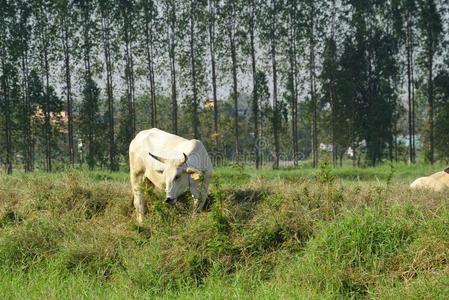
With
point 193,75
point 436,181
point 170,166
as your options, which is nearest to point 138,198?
point 170,166

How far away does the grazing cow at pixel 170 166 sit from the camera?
6.23 metres

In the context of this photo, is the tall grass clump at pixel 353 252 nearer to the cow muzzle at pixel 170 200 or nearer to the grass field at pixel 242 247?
the grass field at pixel 242 247

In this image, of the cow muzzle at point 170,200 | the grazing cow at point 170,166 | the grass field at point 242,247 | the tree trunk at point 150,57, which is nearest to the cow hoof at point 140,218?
the grazing cow at point 170,166

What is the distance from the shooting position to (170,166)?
6281mm

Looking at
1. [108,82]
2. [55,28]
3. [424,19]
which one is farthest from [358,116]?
[55,28]

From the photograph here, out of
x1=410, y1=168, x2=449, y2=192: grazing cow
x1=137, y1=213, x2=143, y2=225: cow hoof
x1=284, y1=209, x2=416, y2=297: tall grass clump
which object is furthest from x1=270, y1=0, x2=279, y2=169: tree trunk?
x1=284, y1=209, x2=416, y2=297: tall grass clump

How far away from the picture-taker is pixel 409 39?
27.0 meters

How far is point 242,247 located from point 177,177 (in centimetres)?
117

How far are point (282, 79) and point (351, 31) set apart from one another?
4.29 meters

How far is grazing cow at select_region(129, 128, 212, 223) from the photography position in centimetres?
623

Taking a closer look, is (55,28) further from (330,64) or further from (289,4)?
(330,64)

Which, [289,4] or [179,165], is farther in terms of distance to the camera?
[289,4]

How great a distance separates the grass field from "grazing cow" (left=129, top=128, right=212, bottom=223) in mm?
170

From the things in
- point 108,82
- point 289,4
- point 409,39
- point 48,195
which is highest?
point 289,4
